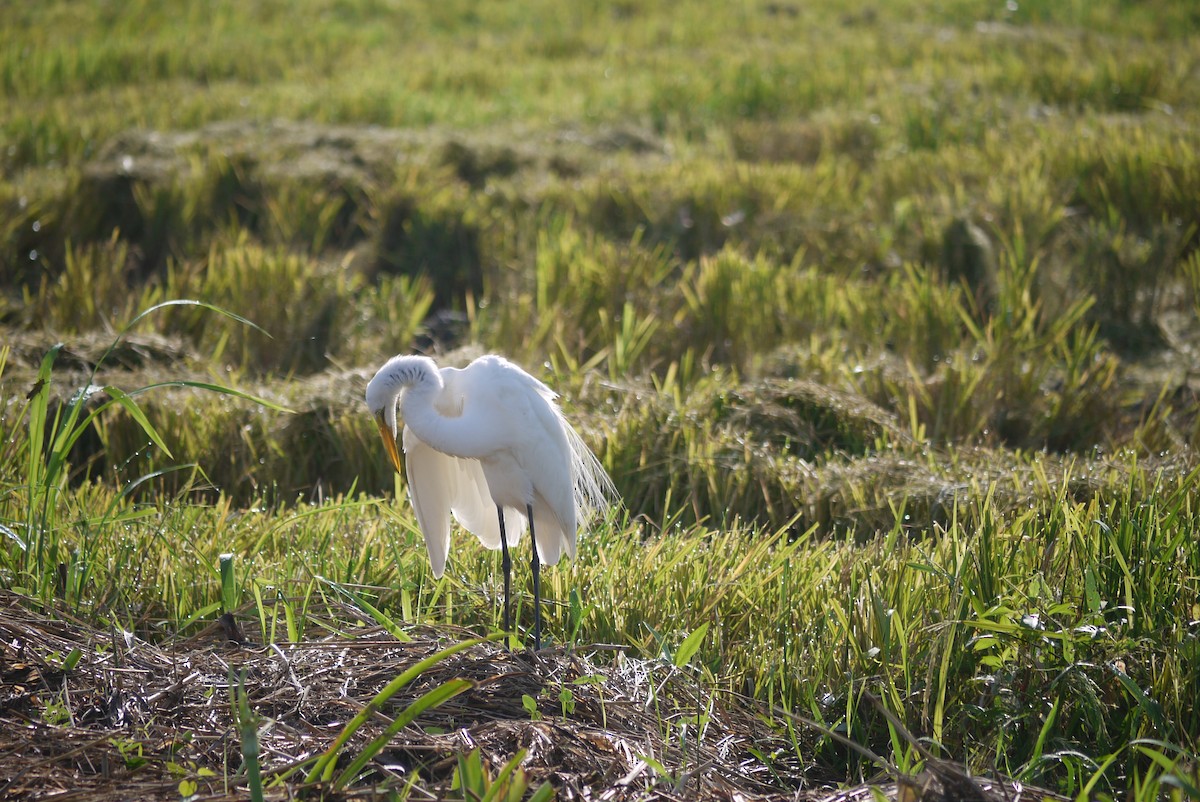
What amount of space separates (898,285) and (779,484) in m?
2.06

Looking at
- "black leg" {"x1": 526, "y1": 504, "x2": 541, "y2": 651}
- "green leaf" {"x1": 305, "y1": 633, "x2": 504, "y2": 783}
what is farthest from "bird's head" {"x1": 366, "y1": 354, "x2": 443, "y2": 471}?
"green leaf" {"x1": 305, "y1": 633, "x2": 504, "y2": 783}

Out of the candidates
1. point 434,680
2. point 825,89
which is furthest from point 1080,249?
point 434,680

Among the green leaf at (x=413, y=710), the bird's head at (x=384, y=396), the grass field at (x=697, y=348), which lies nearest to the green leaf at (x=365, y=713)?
the green leaf at (x=413, y=710)

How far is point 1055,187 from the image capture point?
5.93 m

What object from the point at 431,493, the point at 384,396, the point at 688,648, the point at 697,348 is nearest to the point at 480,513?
the point at 431,493

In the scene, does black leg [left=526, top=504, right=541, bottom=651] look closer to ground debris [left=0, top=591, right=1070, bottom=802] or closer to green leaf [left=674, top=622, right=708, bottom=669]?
ground debris [left=0, top=591, right=1070, bottom=802]

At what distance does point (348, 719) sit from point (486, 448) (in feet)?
2.26

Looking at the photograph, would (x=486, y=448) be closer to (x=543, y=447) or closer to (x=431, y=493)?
(x=543, y=447)

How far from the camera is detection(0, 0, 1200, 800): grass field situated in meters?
2.49

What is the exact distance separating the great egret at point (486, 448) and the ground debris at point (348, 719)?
0.31 metres

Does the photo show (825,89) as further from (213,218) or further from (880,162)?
(213,218)

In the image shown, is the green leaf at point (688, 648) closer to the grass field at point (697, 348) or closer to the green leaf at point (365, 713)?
the grass field at point (697, 348)

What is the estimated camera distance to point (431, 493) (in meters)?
2.79

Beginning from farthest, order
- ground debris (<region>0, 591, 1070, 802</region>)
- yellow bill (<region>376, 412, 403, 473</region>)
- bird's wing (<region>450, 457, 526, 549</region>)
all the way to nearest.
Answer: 1. bird's wing (<region>450, 457, 526, 549</region>)
2. yellow bill (<region>376, 412, 403, 473</region>)
3. ground debris (<region>0, 591, 1070, 802</region>)
